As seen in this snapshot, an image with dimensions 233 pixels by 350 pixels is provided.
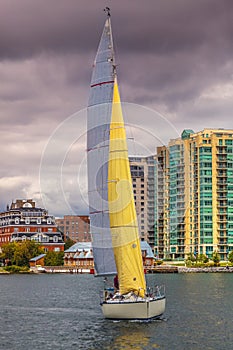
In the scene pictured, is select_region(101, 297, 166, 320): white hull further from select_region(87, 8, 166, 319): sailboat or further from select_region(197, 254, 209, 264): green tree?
select_region(197, 254, 209, 264): green tree

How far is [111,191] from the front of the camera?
59562 mm

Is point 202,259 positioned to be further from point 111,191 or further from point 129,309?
point 129,309

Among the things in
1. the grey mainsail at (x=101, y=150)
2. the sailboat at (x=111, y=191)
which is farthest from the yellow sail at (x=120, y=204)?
the grey mainsail at (x=101, y=150)

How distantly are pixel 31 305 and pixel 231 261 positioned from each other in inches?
4777

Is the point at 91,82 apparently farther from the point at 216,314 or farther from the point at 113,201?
the point at 216,314

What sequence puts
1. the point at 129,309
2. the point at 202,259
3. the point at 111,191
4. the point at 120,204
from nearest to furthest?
the point at 129,309
the point at 111,191
the point at 120,204
the point at 202,259

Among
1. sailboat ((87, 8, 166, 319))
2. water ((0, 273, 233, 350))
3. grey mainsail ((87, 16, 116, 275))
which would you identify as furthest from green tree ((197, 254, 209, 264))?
grey mainsail ((87, 16, 116, 275))

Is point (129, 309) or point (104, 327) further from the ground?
point (129, 309)

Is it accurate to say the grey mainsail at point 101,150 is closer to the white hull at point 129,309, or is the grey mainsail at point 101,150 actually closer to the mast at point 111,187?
the mast at point 111,187

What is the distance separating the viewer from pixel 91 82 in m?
61.5

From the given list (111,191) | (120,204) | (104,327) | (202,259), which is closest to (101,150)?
(111,191)

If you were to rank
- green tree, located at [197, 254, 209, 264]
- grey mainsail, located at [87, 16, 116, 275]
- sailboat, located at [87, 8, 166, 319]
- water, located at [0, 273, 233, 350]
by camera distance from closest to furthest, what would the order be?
water, located at [0, 273, 233, 350] < sailboat, located at [87, 8, 166, 319] < grey mainsail, located at [87, 16, 116, 275] < green tree, located at [197, 254, 209, 264]

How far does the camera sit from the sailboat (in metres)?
59.5

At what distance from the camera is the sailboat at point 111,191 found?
195ft
